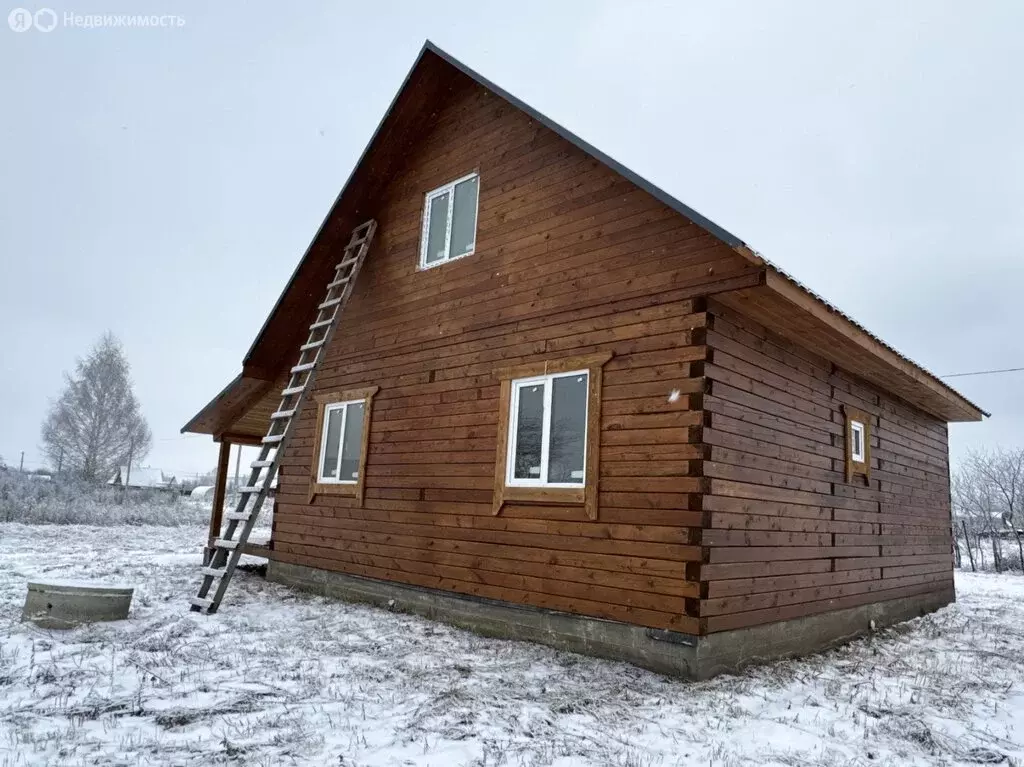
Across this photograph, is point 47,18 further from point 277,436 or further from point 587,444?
point 587,444

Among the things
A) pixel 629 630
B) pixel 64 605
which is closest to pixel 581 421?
pixel 629 630

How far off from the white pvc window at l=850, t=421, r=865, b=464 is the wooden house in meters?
0.04

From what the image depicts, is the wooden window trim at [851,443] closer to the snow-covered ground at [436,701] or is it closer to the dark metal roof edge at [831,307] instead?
the dark metal roof edge at [831,307]

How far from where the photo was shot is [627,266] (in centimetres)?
735

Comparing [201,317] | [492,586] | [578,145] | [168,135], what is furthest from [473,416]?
[201,317]

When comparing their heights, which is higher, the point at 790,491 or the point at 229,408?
the point at 229,408

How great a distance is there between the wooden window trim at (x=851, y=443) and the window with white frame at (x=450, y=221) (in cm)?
522

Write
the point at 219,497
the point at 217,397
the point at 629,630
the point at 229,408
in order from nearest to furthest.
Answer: the point at 629,630 < the point at 217,397 < the point at 229,408 < the point at 219,497

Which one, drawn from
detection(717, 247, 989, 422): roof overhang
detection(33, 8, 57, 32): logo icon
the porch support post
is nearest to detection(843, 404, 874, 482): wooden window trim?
detection(717, 247, 989, 422): roof overhang

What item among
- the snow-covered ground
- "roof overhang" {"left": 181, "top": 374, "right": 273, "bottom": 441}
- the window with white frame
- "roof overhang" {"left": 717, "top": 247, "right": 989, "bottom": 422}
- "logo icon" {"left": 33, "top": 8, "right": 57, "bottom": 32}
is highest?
"logo icon" {"left": 33, "top": 8, "right": 57, "bottom": 32}

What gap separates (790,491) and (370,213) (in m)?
7.27

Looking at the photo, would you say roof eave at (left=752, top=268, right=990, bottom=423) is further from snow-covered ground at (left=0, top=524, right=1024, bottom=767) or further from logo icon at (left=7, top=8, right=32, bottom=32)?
logo icon at (left=7, top=8, right=32, bottom=32)

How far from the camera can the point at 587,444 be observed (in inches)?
283

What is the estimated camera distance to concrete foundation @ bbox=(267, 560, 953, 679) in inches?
247
